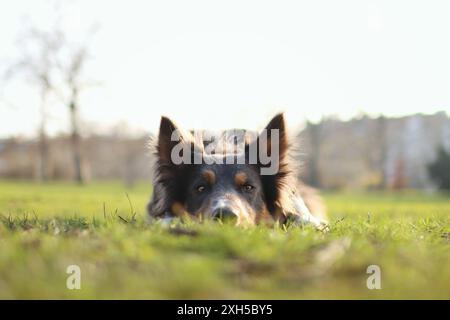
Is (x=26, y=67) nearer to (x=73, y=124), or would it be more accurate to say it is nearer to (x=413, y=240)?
(x=73, y=124)

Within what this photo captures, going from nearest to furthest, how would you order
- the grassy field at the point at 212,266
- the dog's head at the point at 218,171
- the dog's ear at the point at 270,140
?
the grassy field at the point at 212,266 → the dog's head at the point at 218,171 → the dog's ear at the point at 270,140

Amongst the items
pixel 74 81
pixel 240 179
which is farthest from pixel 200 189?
pixel 74 81

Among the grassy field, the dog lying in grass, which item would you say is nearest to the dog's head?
the dog lying in grass

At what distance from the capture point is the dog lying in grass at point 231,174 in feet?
23.9

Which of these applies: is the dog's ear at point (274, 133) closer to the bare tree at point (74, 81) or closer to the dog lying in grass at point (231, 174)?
the dog lying in grass at point (231, 174)

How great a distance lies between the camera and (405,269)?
3.56 metres

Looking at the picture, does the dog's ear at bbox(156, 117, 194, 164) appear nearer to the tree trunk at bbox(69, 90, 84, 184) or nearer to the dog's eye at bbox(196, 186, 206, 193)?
the dog's eye at bbox(196, 186, 206, 193)

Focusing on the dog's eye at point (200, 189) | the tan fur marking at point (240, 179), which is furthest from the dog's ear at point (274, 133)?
the dog's eye at point (200, 189)

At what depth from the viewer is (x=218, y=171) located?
24.1 ft

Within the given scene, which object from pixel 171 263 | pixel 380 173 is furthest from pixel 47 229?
pixel 380 173

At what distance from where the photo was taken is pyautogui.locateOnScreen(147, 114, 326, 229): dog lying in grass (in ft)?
23.9

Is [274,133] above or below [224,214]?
above

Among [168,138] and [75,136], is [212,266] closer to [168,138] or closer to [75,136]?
[168,138]

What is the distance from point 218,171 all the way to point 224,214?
155 cm
